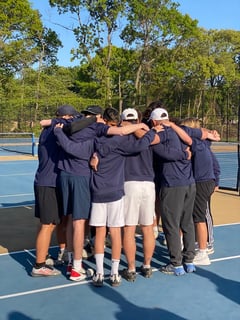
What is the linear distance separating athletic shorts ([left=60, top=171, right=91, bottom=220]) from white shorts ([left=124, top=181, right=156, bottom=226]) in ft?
1.41

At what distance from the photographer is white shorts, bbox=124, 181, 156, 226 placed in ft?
17.5

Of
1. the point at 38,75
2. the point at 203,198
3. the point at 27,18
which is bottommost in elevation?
the point at 203,198

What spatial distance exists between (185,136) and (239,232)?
2896 millimetres

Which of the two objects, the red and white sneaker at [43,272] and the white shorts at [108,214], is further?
the red and white sneaker at [43,272]

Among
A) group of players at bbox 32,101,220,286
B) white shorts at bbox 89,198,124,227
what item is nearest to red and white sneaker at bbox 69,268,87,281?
group of players at bbox 32,101,220,286

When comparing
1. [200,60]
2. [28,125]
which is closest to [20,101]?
[28,125]

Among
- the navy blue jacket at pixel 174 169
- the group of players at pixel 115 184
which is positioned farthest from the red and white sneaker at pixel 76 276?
the navy blue jacket at pixel 174 169

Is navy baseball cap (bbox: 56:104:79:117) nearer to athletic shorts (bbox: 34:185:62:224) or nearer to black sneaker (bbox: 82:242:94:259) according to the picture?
athletic shorts (bbox: 34:185:62:224)

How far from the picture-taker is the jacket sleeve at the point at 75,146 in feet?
17.4

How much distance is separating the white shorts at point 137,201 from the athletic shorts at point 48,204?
83 centimetres

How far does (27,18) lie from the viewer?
43.2 m

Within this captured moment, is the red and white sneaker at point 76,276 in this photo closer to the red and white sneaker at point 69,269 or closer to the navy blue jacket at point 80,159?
the red and white sneaker at point 69,269

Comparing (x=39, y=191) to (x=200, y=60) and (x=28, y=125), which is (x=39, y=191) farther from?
(x=200, y=60)

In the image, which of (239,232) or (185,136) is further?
(239,232)
